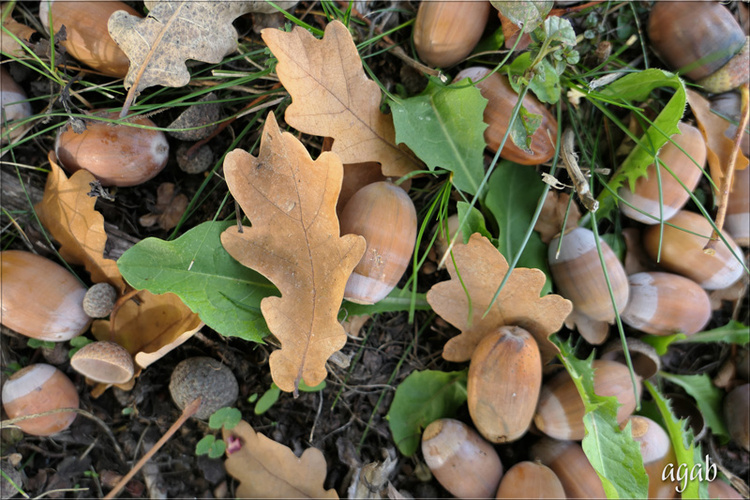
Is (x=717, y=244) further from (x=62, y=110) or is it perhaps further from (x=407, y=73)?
(x=62, y=110)

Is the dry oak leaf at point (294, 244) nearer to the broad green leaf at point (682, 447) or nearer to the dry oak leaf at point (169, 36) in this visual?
the dry oak leaf at point (169, 36)

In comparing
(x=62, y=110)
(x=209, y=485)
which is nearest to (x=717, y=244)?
(x=209, y=485)

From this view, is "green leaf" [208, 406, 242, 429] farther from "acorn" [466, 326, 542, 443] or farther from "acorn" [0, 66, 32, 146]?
"acorn" [0, 66, 32, 146]

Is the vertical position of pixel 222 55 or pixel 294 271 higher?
pixel 222 55

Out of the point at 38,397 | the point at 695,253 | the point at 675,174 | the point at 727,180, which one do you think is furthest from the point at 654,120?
the point at 38,397

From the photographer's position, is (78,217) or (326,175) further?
(78,217)

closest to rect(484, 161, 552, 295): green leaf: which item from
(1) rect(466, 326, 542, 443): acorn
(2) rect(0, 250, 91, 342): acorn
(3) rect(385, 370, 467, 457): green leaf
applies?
(1) rect(466, 326, 542, 443): acorn
